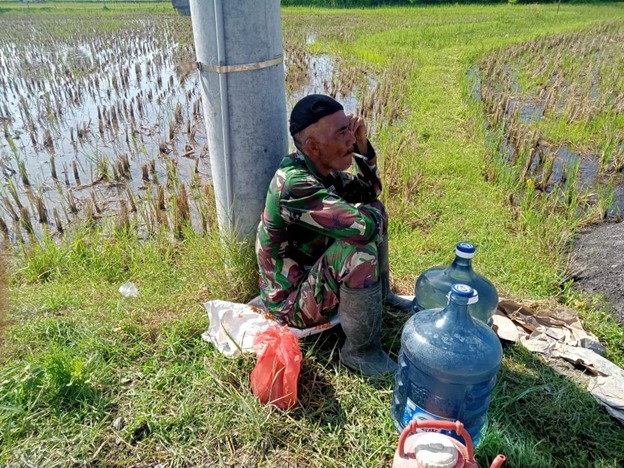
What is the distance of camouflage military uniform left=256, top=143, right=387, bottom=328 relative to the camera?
210 cm

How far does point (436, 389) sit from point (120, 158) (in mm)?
5078

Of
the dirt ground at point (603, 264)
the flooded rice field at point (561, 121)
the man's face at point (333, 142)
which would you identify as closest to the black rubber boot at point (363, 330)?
the man's face at point (333, 142)

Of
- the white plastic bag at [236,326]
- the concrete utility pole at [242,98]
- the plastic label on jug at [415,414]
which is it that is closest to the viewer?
the plastic label on jug at [415,414]

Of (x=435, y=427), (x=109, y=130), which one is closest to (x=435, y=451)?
(x=435, y=427)

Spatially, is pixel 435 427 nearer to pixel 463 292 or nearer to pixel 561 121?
pixel 463 292

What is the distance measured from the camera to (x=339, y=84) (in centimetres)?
948

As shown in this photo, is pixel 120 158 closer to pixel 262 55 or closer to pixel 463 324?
pixel 262 55

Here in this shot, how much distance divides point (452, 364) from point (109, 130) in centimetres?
677

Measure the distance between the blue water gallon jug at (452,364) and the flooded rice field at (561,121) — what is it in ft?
10.2

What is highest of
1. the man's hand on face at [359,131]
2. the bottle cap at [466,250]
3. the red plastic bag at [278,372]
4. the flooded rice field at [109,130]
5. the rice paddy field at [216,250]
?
the man's hand on face at [359,131]

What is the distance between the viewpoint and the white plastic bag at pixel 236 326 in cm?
241

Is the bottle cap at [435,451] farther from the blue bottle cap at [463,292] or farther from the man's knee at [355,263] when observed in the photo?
the man's knee at [355,263]

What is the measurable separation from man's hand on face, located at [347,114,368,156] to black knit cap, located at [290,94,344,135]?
0.69ft

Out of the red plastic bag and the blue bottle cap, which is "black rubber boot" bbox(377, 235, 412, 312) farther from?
the blue bottle cap
